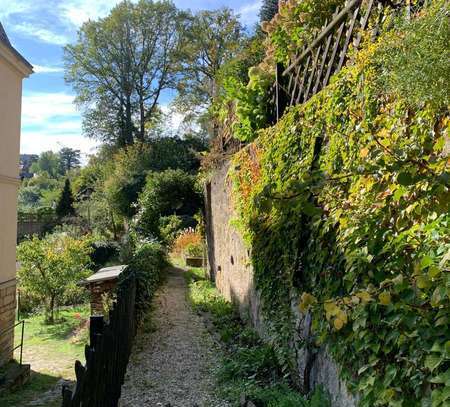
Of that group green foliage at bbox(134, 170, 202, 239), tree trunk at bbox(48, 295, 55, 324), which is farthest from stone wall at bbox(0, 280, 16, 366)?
green foliage at bbox(134, 170, 202, 239)

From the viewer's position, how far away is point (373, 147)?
2.90m

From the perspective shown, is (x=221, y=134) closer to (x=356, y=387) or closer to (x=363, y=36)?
(x=363, y=36)

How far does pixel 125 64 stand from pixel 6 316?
100 feet

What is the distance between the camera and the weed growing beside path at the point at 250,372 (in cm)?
375

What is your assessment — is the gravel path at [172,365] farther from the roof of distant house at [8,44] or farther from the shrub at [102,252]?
the shrub at [102,252]

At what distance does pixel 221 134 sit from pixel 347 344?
8.13 m

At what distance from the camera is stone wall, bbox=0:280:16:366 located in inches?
303

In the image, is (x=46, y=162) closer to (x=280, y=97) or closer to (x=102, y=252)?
(x=102, y=252)

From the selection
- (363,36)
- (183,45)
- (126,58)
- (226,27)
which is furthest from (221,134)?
(126,58)

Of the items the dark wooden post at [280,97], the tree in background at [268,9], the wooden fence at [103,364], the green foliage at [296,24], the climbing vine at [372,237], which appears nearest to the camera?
the climbing vine at [372,237]

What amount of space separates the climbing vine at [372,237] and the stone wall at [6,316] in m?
5.27

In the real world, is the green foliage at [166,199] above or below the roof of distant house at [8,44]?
below

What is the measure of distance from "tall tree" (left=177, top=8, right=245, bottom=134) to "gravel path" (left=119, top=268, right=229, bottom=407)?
2317cm

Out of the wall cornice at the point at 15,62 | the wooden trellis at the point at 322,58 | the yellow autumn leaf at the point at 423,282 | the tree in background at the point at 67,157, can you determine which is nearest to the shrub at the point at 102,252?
the wall cornice at the point at 15,62
